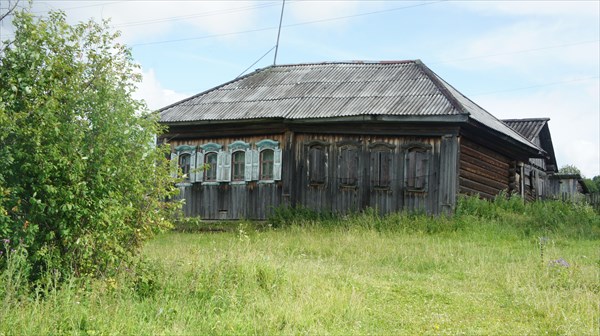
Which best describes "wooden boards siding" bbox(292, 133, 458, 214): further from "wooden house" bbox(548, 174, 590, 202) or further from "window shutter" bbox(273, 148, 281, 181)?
"wooden house" bbox(548, 174, 590, 202)

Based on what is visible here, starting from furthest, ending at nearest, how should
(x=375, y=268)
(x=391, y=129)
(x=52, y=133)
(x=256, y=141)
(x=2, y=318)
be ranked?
1. (x=256, y=141)
2. (x=391, y=129)
3. (x=375, y=268)
4. (x=52, y=133)
5. (x=2, y=318)

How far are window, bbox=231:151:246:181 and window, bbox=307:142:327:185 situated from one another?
207 centimetres

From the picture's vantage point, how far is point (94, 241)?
7430mm

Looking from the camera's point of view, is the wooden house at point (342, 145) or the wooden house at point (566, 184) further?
the wooden house at point (566, 184)

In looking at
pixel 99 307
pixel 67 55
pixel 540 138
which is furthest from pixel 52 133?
pixel 540 138

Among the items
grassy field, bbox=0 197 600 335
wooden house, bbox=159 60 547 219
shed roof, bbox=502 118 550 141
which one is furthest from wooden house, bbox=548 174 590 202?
grassy field, bbox=0 197 600 335

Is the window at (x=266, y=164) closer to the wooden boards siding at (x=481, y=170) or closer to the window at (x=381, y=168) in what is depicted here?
the window at (x=381, y=168)

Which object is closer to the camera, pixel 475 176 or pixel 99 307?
Result: pixel 99 307

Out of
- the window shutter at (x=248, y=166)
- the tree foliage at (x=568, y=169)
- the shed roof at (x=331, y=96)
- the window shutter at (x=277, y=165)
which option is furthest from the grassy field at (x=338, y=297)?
the tree foliage at (x=568, y=169)

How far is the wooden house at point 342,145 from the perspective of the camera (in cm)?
1675

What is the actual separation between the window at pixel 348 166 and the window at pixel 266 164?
2026 mm

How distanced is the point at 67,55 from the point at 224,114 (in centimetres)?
1130

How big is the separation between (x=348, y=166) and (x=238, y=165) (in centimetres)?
331

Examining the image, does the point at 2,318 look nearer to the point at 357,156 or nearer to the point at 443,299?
the point at 443,299
